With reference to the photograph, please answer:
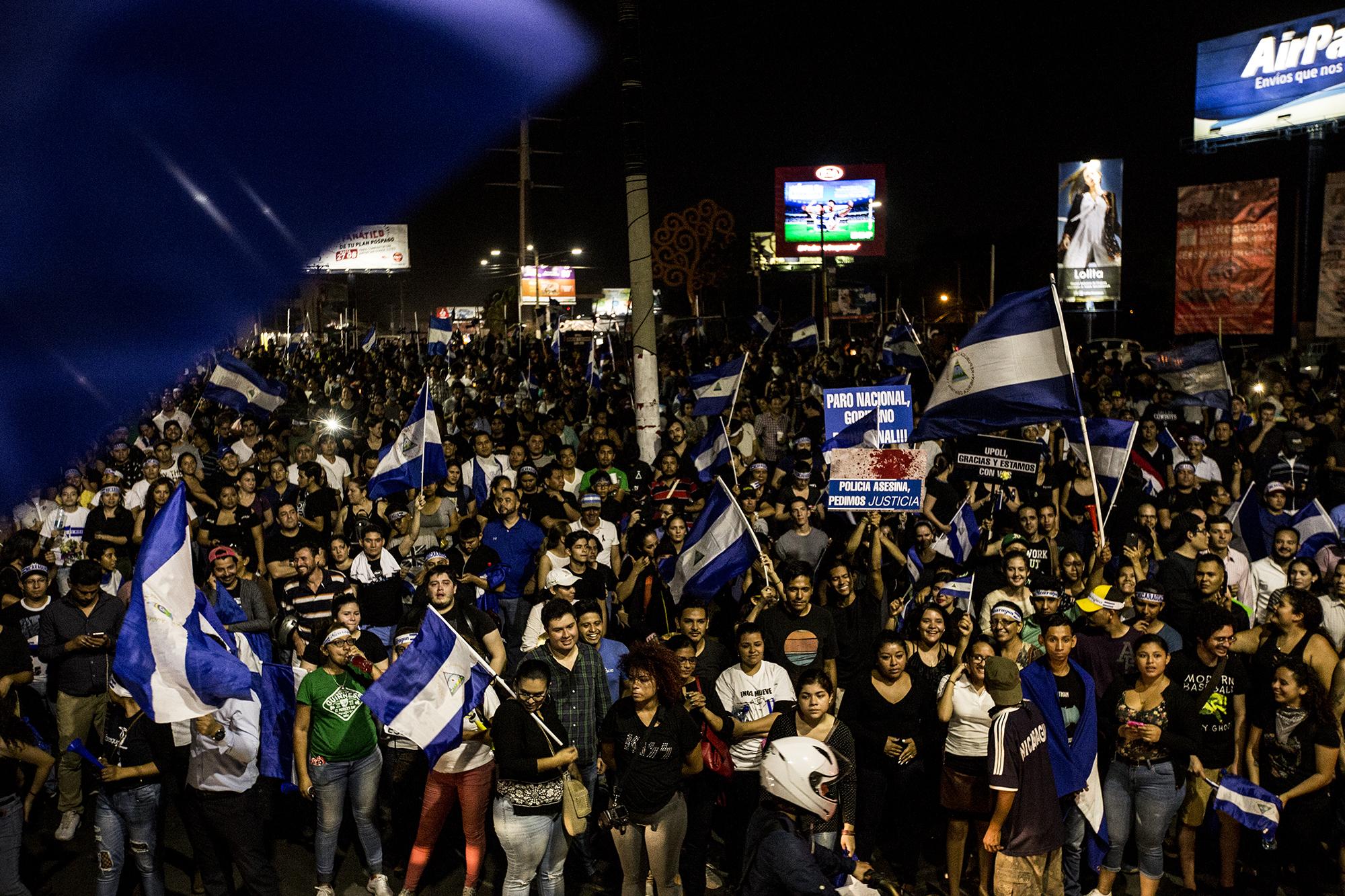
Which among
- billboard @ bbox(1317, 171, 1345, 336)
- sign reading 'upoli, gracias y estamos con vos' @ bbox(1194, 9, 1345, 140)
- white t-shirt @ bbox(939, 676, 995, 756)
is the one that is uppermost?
sign reading 'upoli, gracias y estamos con vos' @ bbox(1194, 9, 1345, 140)

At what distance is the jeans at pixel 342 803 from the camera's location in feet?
22.2

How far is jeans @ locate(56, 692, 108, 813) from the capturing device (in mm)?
7781

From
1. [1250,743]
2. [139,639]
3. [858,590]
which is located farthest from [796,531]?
[139,639]

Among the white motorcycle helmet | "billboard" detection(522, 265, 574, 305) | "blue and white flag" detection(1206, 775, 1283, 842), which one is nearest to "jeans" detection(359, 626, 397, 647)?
the white motorcycle helmet

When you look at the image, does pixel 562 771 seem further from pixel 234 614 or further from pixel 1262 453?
pixel 1262 453

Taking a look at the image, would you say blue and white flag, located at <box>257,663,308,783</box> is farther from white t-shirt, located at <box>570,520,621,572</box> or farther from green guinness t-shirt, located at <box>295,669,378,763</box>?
white t-shirt, located at <box>570,520,621,572</box>

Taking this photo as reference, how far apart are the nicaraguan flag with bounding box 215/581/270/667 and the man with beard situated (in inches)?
26.0

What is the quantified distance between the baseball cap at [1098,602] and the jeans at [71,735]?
6.84m

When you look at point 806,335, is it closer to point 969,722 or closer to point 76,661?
point 969,722

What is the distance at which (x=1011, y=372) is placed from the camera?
29.0ft

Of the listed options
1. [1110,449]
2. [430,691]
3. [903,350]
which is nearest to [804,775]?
[430,691]

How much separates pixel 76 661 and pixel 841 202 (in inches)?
2195

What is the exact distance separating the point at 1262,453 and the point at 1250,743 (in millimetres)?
7188

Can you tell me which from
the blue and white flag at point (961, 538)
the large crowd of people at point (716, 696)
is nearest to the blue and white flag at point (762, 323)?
the large crowd of people at point (716, 696)
